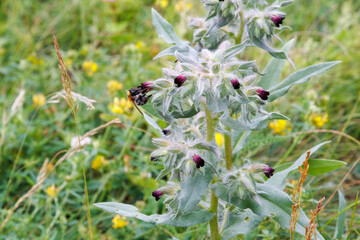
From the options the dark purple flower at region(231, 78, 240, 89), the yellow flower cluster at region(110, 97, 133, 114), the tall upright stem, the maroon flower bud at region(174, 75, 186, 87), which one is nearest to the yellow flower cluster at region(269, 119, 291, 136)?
the yellow flower cluster at region(110, 97, 133, 114)

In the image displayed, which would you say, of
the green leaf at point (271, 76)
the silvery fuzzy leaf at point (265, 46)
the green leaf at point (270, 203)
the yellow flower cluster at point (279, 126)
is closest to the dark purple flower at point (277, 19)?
the silvery fuzzy leaf at point (265, 46)

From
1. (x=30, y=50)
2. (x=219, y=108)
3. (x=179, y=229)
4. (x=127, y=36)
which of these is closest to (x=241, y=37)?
(x=219, y=108)

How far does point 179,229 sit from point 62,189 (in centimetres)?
91

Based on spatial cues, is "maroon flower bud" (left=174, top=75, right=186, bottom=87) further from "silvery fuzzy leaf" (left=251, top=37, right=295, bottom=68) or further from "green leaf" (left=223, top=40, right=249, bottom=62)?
"silvery fuzzy leaf" (left=251, top=37, right=295, bottom=68)

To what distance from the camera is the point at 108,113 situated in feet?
11.1

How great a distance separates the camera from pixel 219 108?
66.4 inches

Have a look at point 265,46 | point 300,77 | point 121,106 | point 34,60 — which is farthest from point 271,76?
point 34,60

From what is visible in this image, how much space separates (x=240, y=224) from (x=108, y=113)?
1.78m

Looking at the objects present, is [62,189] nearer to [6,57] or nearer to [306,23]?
[6,57]

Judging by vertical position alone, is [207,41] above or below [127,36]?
above

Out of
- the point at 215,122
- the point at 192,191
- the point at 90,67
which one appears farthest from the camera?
the point at 90,67

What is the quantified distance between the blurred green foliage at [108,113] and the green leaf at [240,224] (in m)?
0.24

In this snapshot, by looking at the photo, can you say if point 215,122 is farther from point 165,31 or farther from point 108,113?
point 108,113

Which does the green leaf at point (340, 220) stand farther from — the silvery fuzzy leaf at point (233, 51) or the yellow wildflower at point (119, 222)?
the yellow wildflower at point (119, 222)
